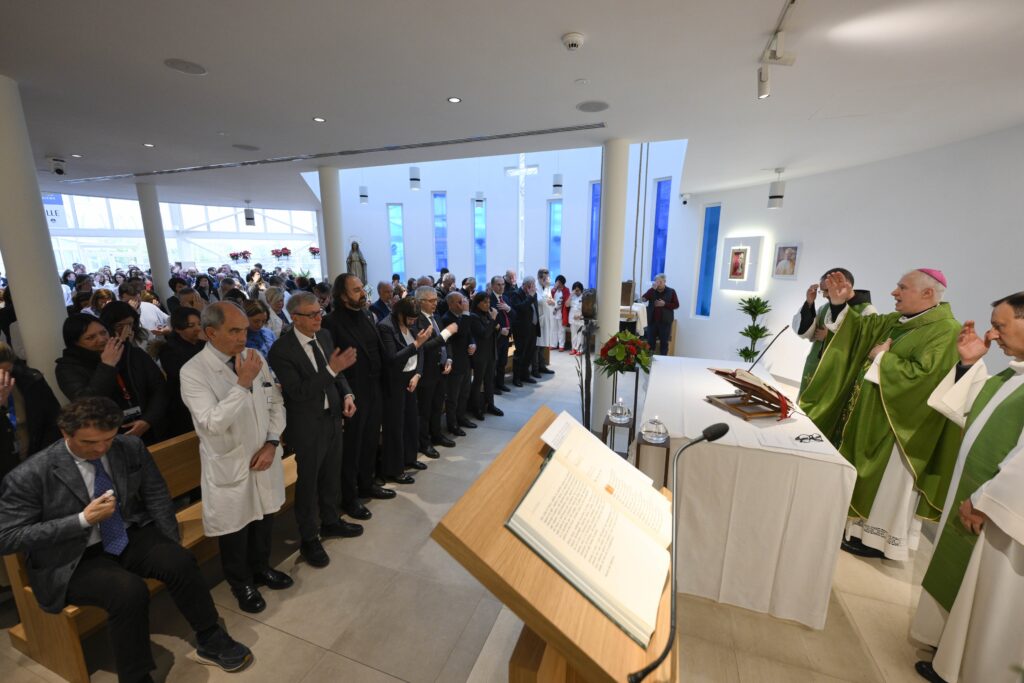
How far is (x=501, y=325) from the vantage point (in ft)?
20.4

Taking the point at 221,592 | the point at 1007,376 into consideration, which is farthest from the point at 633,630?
the point at 221,592

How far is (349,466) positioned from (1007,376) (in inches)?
161

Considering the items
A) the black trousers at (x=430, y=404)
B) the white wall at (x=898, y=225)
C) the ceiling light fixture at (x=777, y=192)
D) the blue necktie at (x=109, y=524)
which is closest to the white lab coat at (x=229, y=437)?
the blue necktie at (x=109, y=524)

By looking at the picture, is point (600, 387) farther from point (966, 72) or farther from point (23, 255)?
point (23, 255)

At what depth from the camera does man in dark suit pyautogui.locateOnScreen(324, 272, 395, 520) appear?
3145mm

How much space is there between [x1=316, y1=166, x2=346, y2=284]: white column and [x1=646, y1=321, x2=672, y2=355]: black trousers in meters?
6.14

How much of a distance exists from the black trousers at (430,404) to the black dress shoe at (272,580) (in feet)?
6.34

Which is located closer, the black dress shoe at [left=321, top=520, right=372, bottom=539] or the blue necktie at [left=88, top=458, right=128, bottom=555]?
the blue necktie at [left=88, top=458, right=128, bottom=555]

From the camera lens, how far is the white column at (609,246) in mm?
4818

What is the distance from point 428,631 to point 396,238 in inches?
510

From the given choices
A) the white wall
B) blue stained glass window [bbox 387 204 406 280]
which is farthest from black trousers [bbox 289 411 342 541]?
blue stained glass window [bbox 387 204 406 280]

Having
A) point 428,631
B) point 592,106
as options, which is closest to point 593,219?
point 592,106

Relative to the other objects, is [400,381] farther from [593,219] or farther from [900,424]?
[593,219]

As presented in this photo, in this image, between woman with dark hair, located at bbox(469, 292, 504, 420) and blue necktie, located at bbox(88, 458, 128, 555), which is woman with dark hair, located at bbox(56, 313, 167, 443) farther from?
woman with dark hair, located at bbox(469, 292, 504, 420)
